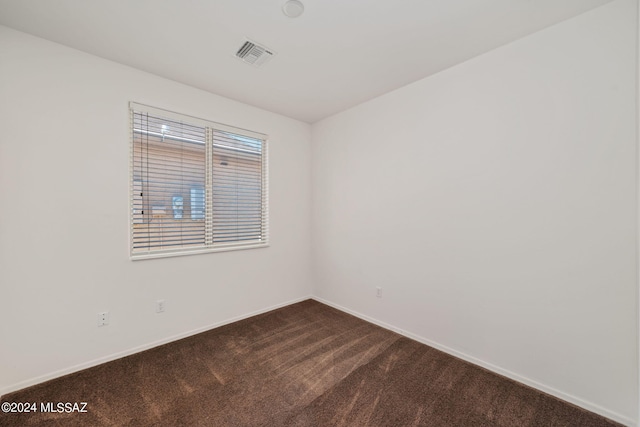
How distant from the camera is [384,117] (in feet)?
9.84

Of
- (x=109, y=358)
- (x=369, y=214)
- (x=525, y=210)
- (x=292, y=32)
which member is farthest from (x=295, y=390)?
(x=292, y=32)

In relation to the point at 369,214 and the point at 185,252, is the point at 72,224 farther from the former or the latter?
the point at 369,214

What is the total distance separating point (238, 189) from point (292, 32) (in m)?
1.89

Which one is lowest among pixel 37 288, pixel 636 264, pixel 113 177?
pixel 37 288

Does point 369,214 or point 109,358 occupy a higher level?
point 369,214

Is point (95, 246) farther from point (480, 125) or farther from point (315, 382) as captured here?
point (480, 125)

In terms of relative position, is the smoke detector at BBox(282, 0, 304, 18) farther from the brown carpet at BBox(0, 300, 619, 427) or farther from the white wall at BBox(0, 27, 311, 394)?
the brown carpet at BBox(0, 300, 619, 427)

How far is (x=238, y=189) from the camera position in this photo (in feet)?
10.7

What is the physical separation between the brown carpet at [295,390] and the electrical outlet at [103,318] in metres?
0.35

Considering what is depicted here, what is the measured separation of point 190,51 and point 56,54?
3.43 feet

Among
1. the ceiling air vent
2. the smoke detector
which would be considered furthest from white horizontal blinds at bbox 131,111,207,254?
the smoke detector

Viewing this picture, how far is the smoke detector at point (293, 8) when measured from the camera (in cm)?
167

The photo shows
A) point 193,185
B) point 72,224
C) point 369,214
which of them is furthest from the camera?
point 369,214

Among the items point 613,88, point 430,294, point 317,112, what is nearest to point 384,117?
point 317,112
